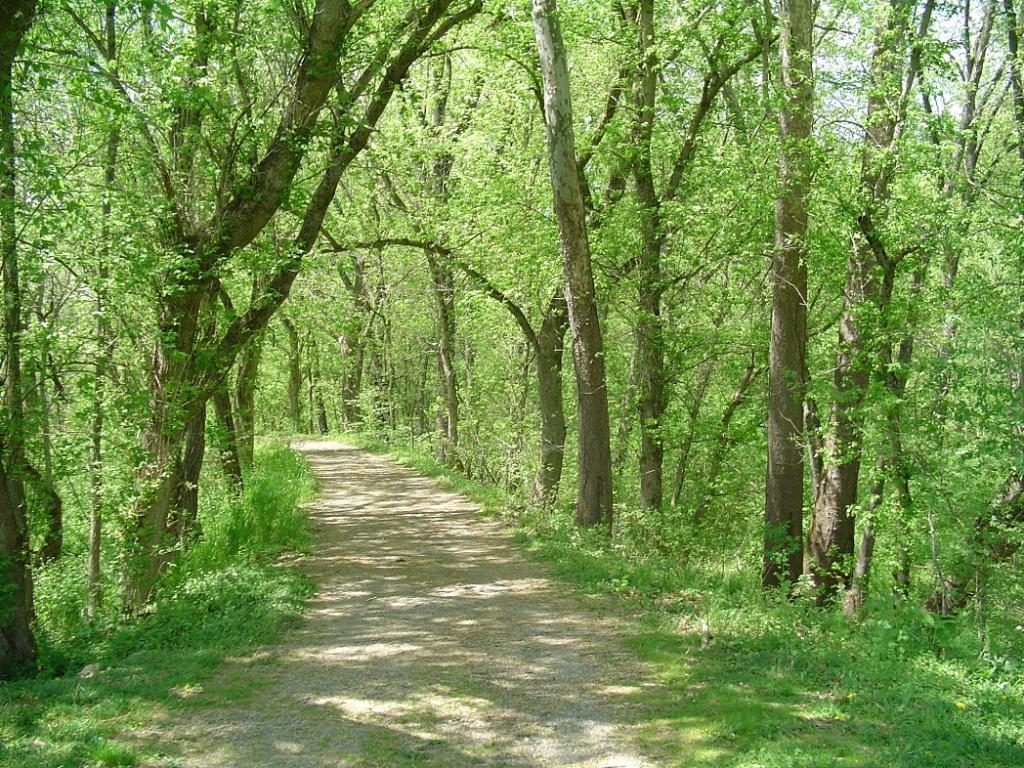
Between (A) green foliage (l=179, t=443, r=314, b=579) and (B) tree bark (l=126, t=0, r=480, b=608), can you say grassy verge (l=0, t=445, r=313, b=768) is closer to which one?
(A) green foliage (l=179, t=443, r=314, b=579)

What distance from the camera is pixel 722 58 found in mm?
13734

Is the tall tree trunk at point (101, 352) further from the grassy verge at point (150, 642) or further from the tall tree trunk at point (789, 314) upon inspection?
the tall tree trunk at point (789, 314)

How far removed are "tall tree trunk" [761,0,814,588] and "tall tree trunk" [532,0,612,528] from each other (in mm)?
2178

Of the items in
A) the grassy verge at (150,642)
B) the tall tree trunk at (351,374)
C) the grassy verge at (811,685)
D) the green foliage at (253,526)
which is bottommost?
the grassy verge at (811,685)

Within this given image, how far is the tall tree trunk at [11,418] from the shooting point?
21.4 feet

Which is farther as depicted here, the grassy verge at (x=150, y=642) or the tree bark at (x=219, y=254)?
the tree bark at (x=219, y=254)

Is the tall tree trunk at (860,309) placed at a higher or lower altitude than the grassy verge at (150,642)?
higher

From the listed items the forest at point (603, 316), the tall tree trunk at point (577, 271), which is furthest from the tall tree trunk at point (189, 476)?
the tall tree trunk at point (577, 271)

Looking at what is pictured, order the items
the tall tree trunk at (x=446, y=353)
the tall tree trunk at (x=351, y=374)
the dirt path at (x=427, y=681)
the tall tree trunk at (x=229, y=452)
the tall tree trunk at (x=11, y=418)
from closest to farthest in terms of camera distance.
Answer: the dirt path at (x=427, y=681) → the tall tree trunk at (x=11, y=418) → the tall tree trunk at (x=229, y=452) → the tall tree trunk at (x=446, y=353) → the tall tree trunk at (x=351, y=374)

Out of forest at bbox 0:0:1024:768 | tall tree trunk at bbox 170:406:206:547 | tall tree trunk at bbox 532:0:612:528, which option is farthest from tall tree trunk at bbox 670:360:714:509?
tall tree trunk at bbox 170:406:206:547

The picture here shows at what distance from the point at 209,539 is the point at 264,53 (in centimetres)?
616

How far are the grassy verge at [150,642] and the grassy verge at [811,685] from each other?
3.22 meters

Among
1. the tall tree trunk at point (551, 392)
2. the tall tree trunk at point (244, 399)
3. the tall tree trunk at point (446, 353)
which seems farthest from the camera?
the tall tree trunk at point (446, 353)

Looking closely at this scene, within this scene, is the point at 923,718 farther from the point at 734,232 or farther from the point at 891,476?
the point at 734,232
